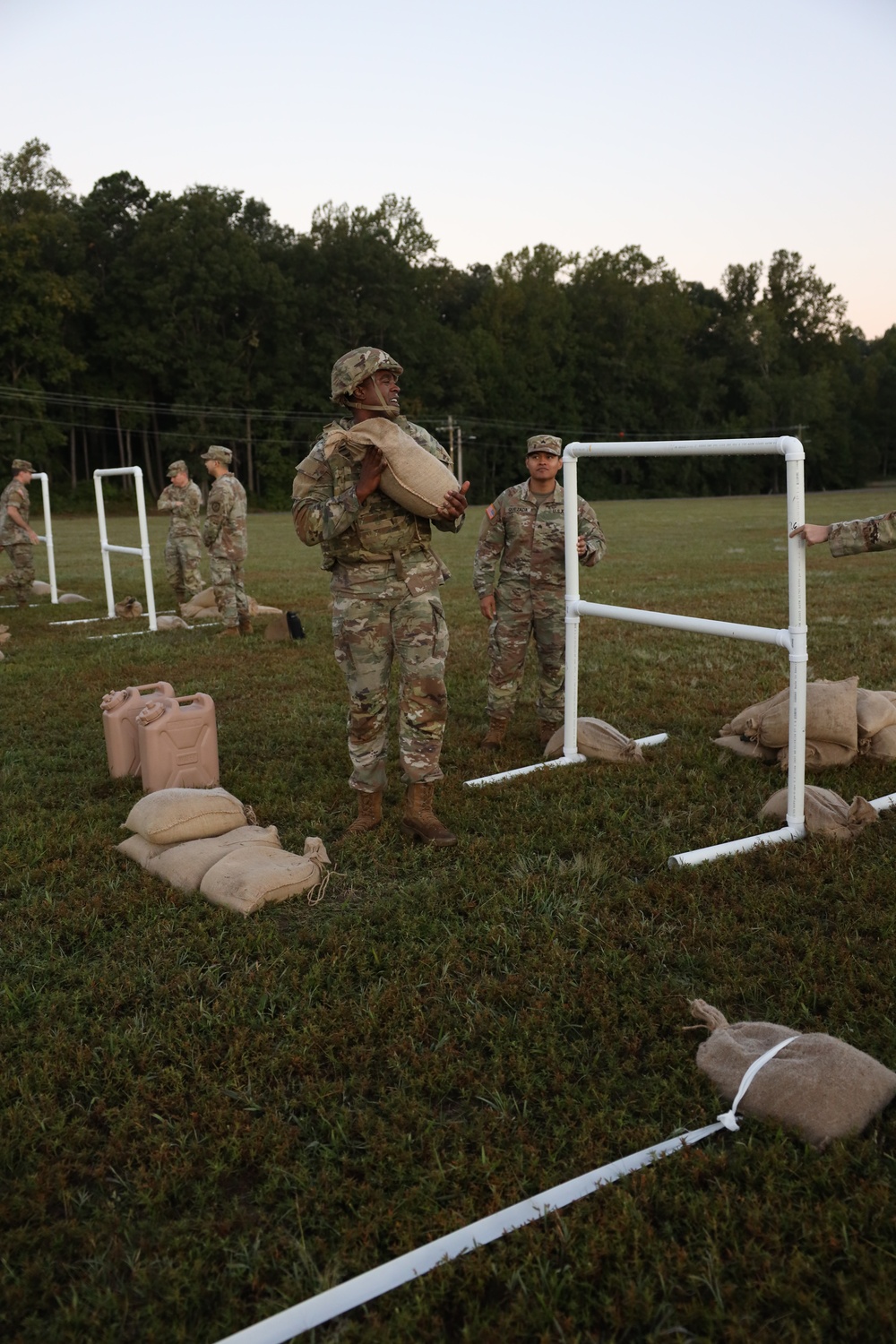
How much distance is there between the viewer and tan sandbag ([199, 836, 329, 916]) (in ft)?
14.2

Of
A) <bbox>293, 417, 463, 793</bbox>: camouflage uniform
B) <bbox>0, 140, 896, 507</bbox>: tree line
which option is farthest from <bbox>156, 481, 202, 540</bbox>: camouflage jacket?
<bbox>0, 140, 896, 507</bbox>: tree line

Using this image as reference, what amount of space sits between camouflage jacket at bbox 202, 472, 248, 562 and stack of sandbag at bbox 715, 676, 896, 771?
758cm

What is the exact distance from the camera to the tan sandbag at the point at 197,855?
4.55 m

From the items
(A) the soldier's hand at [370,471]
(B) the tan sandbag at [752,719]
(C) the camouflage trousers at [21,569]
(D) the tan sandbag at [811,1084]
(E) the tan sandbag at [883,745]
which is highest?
(A) the soldier's hand at [370,471]

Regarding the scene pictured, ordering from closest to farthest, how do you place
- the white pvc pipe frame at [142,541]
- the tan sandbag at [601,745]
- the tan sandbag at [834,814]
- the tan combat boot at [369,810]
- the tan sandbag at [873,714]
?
the tan sandbag at [834,814]
the tan combat boot at [369,810]
the tan sandbag at [873,714]
the tan sandbag at [601,745]
the white pvc pipe frame at [142,541]

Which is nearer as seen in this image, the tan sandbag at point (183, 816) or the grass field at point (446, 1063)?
the grass field at point (446, 1063)

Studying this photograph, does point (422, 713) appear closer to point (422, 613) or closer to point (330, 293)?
point (422, 613)

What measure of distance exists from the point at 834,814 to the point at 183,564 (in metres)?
11.3

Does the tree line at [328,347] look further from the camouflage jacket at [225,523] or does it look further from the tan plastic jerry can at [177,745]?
the tan plastic jerry can at [177,745]

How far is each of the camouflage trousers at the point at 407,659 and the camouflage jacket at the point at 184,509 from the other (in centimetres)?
984

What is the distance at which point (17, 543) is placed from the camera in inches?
567

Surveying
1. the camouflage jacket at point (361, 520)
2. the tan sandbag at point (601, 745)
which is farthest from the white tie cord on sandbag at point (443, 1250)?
the tan sandbag at point (601, 745)

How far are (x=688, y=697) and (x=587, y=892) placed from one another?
12.5ft

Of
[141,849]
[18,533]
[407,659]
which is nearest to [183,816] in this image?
[141,849]
